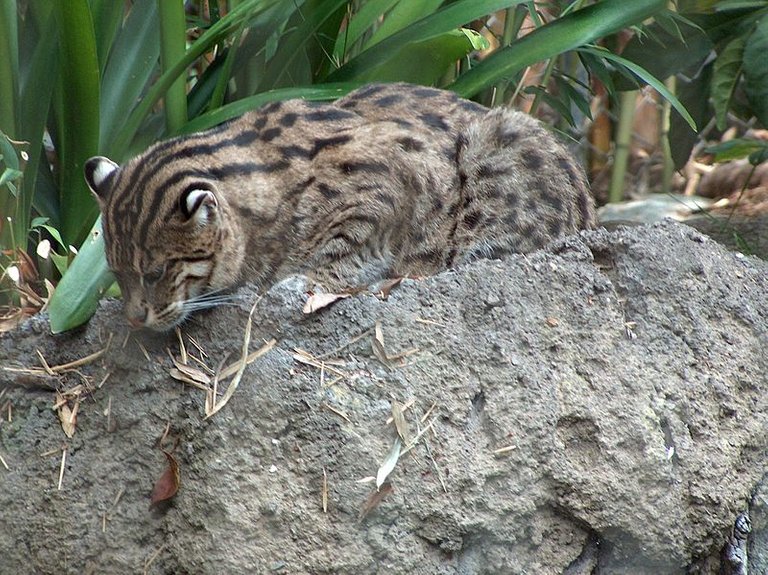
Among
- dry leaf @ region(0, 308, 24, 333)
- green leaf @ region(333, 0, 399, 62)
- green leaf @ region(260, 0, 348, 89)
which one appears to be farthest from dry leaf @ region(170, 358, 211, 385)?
green leaf @ region(333, 0, 399, 62)

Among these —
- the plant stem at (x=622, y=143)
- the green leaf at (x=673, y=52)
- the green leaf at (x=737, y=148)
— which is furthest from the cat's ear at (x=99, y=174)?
the plant stem at (x=622, y=143)

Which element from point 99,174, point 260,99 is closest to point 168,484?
point 99,174

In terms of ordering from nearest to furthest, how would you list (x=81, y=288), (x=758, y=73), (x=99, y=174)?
(x=81, y=288), (x=99, y=174), (x=758, y=73)

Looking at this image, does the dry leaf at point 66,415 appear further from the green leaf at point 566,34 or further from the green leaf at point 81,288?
the green leaf at point 566,34

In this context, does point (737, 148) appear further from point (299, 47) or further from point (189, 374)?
point (189, 374)

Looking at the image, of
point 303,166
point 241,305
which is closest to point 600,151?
point 303,166

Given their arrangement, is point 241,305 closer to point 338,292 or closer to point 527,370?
point 338,292
